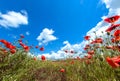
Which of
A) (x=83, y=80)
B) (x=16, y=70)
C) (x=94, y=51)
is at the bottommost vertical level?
(x=83, y=80)

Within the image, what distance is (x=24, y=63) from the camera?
5.41 m

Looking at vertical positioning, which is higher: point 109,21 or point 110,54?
point 109,21

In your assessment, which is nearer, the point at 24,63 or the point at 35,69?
the point at 24,63

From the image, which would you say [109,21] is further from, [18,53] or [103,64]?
[18,53]

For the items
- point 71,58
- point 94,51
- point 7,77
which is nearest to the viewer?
point 7,77

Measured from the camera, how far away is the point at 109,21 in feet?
10.2

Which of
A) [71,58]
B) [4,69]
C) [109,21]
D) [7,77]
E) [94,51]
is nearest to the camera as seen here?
[109,21]

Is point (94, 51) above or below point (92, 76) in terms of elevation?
above

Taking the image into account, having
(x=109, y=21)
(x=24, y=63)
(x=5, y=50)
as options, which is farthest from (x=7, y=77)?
(x=109, y=21)

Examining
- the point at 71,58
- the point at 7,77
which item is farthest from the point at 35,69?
the point at 7,77

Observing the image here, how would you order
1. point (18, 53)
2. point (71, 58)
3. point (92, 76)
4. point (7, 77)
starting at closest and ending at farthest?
1. point (7, 77)
2. point (92, 76)
3. point (18, 53)
4. point (71, 58)

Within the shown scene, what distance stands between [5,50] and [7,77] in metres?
0.99

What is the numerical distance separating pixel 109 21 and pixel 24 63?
299cm

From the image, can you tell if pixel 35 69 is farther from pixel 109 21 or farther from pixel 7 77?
pixel 109 21
